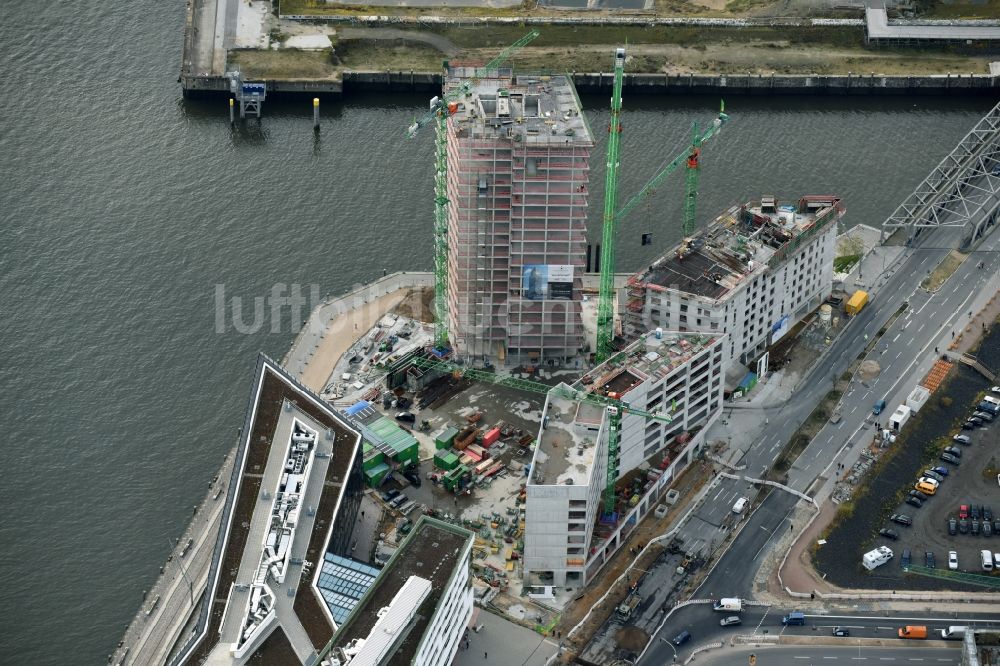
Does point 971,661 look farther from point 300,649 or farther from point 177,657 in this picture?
point 177,657

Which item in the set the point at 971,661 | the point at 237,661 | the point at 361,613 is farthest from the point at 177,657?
the point at 971,661

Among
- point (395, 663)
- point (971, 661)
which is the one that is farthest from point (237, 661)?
point (971, 661)

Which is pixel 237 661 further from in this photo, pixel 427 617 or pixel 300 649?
pixel 427 617

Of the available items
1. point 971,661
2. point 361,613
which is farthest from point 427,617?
point 971,661

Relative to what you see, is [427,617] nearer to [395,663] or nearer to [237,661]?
[395,663]

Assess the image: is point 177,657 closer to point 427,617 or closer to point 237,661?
point 237,661

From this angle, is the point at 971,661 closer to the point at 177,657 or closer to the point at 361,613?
the point at 361,613
